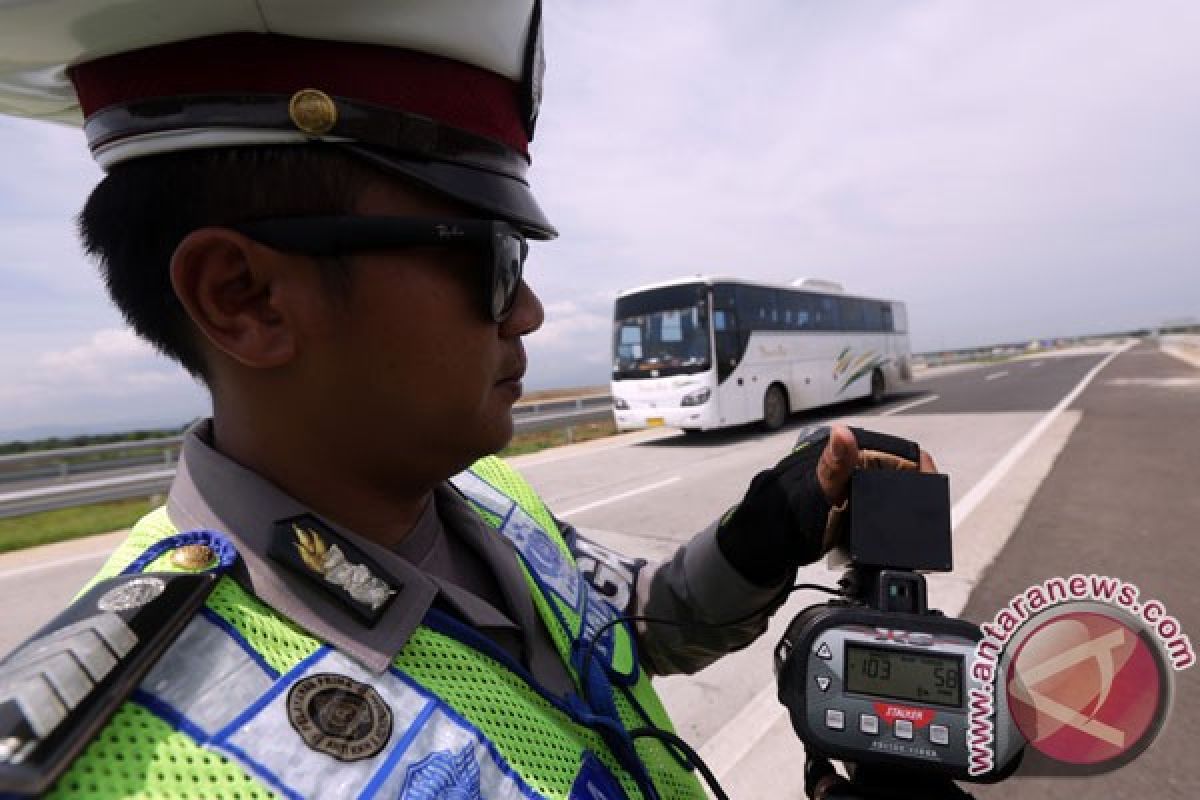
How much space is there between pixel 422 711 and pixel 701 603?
0.82 meters

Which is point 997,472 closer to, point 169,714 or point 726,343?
point 726,343

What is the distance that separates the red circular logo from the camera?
0.74m

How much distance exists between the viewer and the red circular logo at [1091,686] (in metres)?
0.74

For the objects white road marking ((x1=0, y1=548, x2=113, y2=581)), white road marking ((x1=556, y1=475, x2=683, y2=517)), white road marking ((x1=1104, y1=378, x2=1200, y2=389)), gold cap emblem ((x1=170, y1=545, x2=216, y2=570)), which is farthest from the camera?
white road marking ((x1=1104, y1=378, x2=1200, y2=389))

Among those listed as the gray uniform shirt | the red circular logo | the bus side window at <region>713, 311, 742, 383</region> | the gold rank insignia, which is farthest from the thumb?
the bus side window at <region>713, 311, 742, 383</region>

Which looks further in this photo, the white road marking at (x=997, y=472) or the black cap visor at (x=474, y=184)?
the white road marking at (x=997, y=472)

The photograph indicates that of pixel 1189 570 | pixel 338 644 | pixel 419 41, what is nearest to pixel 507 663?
pixel 338 644

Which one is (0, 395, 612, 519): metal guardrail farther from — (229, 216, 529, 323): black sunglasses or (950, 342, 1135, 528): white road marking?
(950, 342, 1135, 528): white road marking

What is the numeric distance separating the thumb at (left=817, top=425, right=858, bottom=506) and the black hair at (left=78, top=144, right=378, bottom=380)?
97 cm

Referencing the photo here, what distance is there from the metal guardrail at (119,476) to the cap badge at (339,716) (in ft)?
7.75

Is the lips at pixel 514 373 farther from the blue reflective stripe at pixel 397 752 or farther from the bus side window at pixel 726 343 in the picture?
the bus side window at pixel 726 343

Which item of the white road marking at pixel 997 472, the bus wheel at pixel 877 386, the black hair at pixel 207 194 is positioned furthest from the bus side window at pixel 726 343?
the black hair at pixel 207 194

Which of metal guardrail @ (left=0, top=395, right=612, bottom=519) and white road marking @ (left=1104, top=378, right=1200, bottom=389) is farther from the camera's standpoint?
white road marking @ (left=1104, top=378, right=1200, bottom=389)

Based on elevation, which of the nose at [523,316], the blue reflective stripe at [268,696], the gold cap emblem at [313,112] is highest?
the gold cap emblem at [313,112]
